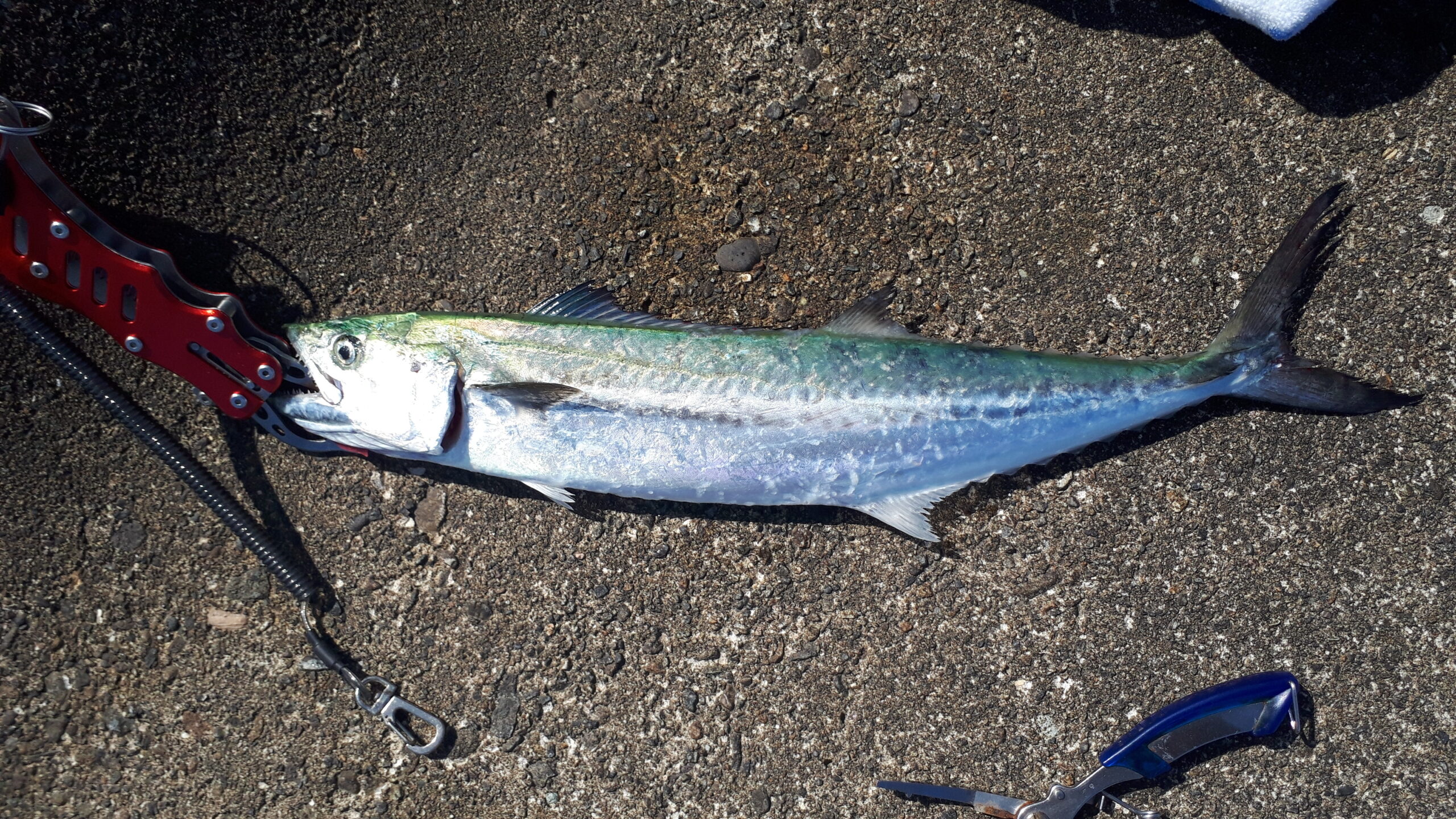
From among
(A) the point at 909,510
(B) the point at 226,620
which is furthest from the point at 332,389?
(A) the point at 909,510

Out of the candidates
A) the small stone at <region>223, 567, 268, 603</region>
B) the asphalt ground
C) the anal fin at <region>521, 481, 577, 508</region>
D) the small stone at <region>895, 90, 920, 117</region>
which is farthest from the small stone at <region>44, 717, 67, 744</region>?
the small stone at <region>895, 90, 920, 117</region>

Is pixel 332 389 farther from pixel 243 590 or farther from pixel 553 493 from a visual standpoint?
pixel 243 590

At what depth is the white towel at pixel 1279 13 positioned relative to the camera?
8.48 feet

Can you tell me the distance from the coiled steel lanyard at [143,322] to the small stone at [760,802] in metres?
1.19

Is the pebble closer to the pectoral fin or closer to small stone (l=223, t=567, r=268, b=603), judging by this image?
small stone (l=223, t=567, r=268, b=603)

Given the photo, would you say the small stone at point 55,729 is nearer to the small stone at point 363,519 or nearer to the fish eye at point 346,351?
the small stone at point 363,519

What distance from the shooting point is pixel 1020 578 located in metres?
2.77

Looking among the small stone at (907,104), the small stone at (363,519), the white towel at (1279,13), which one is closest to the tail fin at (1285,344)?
the white towel at (1279,13)

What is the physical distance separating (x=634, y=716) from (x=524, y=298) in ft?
5.35

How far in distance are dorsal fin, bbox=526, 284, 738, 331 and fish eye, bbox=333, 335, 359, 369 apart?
23.0 inches

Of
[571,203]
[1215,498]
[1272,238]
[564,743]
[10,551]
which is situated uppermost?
[1272,238]

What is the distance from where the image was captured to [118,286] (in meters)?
2.42

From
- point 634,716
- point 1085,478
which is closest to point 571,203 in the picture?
point 634,716

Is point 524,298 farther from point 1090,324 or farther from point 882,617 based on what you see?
point 1090,324
